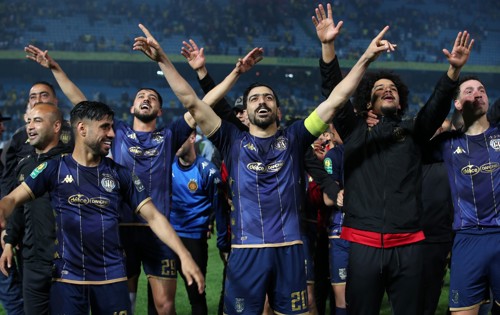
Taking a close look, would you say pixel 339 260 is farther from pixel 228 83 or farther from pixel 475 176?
pixel 228 83

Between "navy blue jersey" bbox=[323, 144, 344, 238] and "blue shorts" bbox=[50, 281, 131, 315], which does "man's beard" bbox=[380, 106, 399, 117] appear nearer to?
"navy blue jersey" bbox=[323, 144, 344, 238]

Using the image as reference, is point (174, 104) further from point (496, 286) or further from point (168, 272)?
point (496, 286)

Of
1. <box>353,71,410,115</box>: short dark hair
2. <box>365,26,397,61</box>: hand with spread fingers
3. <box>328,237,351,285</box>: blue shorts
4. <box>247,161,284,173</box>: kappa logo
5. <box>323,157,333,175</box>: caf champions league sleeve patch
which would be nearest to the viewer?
<box>365,26,397,61</box>: hand with spread fingers

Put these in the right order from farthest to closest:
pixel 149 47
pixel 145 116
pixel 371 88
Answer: pixel 145 116 → pixel 371 88 → pixel 149 47

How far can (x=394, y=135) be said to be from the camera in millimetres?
5438

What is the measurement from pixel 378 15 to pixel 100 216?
28.7m

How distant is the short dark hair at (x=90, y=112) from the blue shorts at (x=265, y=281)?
1452 mm

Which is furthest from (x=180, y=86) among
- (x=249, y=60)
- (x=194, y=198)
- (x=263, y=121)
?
(x=194, y=198)

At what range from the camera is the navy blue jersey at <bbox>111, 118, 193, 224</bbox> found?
6801 mm

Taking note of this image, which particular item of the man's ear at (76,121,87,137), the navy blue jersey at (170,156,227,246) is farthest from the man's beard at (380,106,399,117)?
the navy blue jersey at (170,156,227,246)

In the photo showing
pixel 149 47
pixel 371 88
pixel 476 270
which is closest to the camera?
pixel 149 47

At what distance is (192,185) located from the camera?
7512 mm

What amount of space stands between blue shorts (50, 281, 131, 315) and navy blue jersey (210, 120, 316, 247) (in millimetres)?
1070

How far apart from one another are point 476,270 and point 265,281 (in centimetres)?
166
